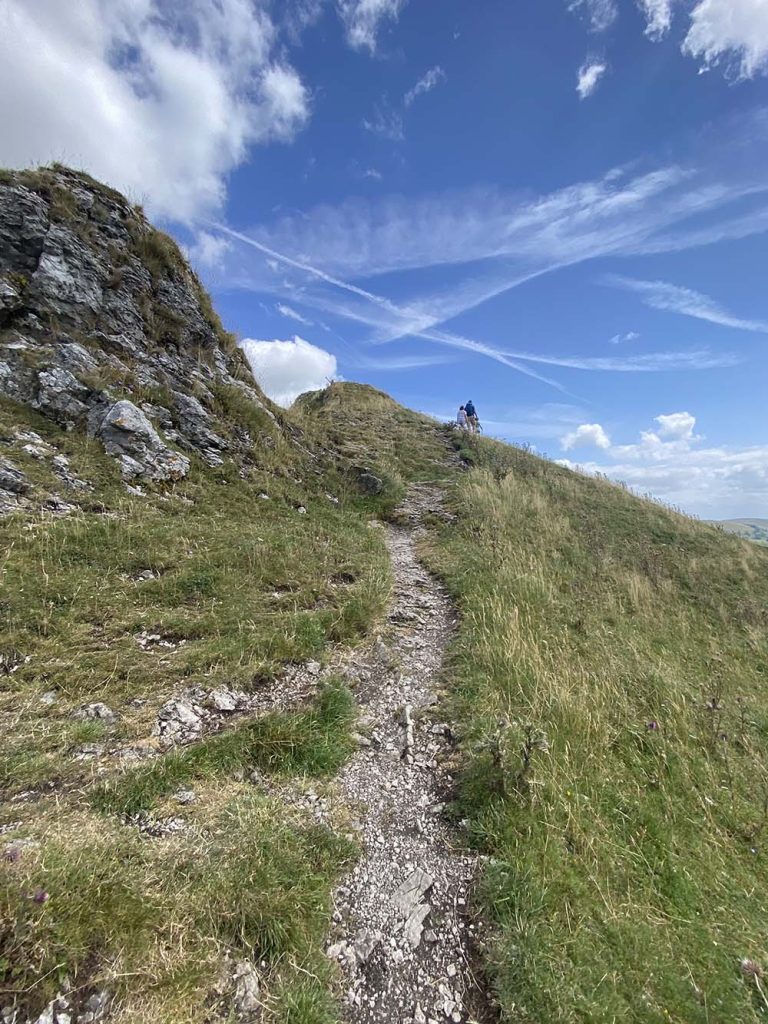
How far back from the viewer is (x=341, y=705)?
5898 mm

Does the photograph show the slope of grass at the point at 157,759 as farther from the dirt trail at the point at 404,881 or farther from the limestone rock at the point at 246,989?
the dirt trail at the point at 404,881

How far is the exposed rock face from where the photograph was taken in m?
11.3

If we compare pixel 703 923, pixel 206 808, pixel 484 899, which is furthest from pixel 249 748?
pixel 703 923

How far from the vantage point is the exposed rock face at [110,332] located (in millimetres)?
11272

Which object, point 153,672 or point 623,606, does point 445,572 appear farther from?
point 153,672

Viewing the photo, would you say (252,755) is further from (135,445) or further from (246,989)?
(135,445)

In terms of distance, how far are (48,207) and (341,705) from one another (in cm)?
1671

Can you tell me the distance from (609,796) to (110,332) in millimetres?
15931

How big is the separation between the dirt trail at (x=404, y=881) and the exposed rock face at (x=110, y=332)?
8.29m

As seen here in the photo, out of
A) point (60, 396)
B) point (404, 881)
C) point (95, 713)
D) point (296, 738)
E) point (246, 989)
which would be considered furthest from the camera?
point (60, 396)

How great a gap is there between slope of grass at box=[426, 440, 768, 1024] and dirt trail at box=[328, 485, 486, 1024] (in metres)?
0.29

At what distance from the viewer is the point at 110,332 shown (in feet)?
44.8

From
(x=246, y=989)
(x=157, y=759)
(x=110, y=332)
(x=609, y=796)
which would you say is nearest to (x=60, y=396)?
(x=110, y=332)

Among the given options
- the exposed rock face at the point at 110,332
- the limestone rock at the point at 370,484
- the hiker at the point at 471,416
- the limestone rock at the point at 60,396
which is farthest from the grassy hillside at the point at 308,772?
the hiker at the point at 471,416
